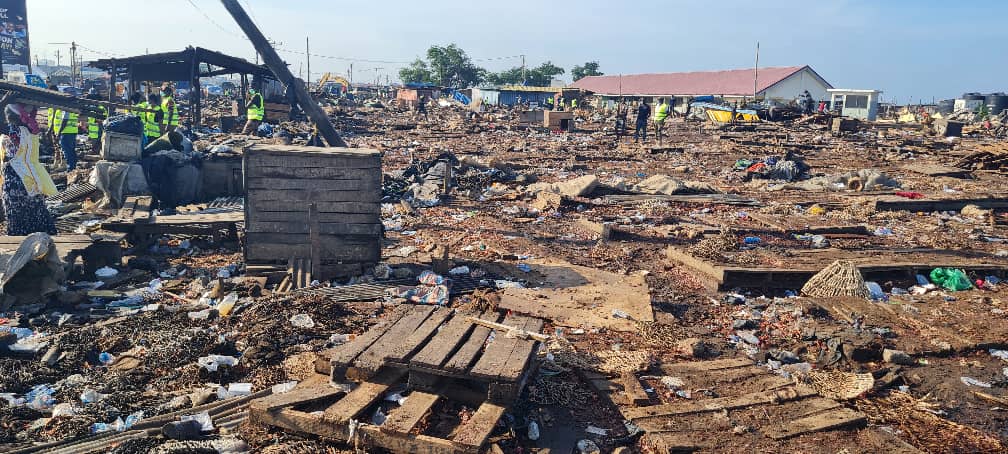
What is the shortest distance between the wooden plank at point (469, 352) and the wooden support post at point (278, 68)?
6504 millimetres

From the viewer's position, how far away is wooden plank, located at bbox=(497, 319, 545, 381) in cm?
327

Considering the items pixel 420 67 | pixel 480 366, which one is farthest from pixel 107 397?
pixel 420 67

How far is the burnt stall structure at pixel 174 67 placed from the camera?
16500 mm

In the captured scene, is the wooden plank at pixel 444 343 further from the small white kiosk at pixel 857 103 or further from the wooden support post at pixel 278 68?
the small white kiosk at pixel 857 103

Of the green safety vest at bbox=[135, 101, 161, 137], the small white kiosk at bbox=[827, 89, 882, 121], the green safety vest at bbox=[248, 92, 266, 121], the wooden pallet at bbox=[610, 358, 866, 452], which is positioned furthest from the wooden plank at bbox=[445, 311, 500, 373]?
the small white kiosk at bbox=[827, 89, 882, 121]

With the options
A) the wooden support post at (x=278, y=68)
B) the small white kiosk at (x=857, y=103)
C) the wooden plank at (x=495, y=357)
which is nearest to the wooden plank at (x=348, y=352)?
the wooden plank at (x=495, y=357)

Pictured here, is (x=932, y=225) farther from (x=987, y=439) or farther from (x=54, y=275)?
(x=54, y=275)

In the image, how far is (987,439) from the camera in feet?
11.9

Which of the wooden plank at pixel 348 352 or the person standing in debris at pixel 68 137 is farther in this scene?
the person standing in debris at pixel 68 137

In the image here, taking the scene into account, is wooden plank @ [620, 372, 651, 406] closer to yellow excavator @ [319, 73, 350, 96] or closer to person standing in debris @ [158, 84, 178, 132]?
person standing in debris @ [158, 84, 178, 132]

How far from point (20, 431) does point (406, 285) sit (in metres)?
3.06

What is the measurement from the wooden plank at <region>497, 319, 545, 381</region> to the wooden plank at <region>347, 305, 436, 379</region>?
55cm

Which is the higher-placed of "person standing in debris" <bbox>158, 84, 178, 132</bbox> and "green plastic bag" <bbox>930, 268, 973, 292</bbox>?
"person standing in debris" <bbox>158, 84, 178, 132</bbox>

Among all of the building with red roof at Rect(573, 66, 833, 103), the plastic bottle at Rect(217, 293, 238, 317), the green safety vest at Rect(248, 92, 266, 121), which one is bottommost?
the plastic bottle at Rect(217, 293, 238, 317)
